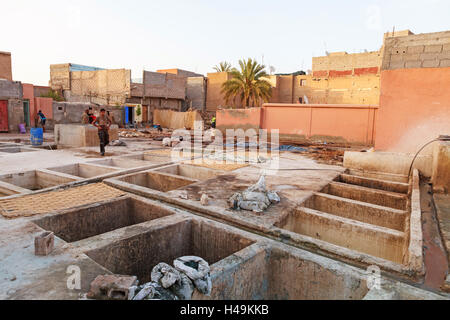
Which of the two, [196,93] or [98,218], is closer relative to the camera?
[98,218]

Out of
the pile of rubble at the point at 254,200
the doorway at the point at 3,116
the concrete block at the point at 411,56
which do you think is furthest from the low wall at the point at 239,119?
the pile of rubble at the point at 254,200

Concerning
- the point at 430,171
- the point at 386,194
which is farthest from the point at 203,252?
the point at 430,171

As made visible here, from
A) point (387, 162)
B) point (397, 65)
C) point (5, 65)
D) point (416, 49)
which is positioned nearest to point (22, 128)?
point (5, 65)

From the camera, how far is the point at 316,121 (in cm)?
1616

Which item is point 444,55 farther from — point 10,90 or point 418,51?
point 10,90

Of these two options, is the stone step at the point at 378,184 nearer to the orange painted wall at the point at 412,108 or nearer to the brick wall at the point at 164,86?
the orange painted wall at the point at 412,108

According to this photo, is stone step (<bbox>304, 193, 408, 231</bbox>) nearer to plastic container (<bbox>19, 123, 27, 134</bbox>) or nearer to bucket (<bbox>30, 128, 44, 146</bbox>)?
bucket (<bbox>30, 128, 44, 146</bbox>)

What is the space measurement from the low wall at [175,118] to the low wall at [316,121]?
8934 millimetres

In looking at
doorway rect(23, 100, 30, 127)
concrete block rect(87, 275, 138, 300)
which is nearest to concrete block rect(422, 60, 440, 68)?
concrete block rect(87, 275, 138, 300)

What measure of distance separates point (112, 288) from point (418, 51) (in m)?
9.17

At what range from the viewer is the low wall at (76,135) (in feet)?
39.3

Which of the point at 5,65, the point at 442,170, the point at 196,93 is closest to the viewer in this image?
the point at 442,170

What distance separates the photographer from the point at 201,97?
116 ft
